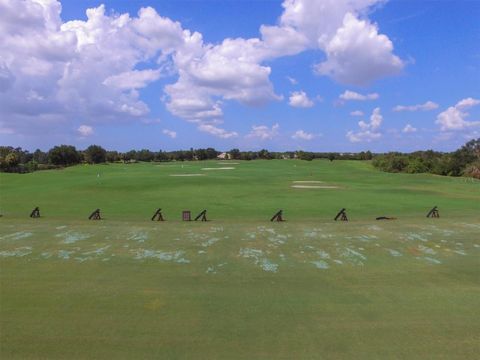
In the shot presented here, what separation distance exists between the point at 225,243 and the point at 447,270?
384 inches

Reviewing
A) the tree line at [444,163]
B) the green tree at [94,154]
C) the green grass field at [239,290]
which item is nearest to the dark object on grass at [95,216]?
the green grass field at [239,290]

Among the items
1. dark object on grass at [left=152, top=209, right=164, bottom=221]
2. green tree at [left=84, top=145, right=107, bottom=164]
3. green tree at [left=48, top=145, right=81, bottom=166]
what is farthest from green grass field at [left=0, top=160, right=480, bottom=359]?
green tree at [left=84, top=145, right=107, bottom=164]

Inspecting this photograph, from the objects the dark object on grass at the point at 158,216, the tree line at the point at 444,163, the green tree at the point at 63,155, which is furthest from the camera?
the green tree at the point at 63,155

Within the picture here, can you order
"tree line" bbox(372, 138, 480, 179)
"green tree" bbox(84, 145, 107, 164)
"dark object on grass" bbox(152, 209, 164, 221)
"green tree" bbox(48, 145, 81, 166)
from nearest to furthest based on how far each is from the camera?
"dark object on grass" bbox(152, 209, 164, 221) → "tree line" bbox(372, 138, 480, 179) → "green tree" bbox(48, 145, 81, 166) → "green tree" bbox(84, 145, 107, 164)

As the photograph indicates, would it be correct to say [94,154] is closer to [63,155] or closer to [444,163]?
[63,155]

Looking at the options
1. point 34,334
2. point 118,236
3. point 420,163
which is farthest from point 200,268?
point 420,163

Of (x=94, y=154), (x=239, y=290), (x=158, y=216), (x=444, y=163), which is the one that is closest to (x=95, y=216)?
(x=158, y=216)

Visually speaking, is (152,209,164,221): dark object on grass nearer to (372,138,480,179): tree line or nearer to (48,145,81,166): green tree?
(372,138,480,179): tree line

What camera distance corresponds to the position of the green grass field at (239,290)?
919cm

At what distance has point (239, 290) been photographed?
41.9 ft

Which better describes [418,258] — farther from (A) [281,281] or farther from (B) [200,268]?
(B) [200,268]

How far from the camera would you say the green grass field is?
9188mm

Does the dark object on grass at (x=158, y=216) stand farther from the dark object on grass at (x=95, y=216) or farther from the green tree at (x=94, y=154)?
the green tree at (x=94, y=154)

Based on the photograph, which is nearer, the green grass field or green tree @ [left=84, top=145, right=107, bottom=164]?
the green grass field
